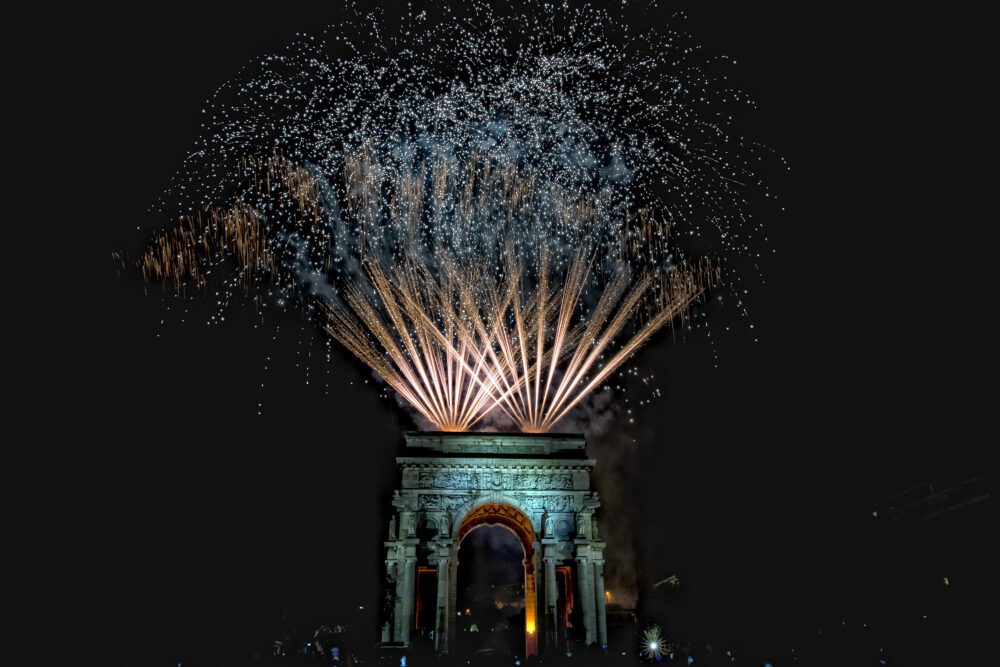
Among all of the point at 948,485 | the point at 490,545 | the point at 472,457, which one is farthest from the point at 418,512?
the point at 948,485

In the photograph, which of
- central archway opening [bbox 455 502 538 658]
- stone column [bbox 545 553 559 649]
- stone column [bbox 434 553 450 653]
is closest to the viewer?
stone column [bbox 434 553 450 653]

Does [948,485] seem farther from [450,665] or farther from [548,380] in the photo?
[450,665]

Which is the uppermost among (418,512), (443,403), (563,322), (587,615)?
(563,322)

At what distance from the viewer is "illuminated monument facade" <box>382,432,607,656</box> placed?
89.1 feet

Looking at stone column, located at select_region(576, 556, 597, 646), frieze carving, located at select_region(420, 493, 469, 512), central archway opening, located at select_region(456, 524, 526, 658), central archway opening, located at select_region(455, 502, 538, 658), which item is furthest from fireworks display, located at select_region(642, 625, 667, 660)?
central archway opening, located at select_region(456, 524, 526, 658)

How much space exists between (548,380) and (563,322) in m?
2.96

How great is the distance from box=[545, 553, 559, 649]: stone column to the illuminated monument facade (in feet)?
0.13

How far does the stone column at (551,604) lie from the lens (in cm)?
2692

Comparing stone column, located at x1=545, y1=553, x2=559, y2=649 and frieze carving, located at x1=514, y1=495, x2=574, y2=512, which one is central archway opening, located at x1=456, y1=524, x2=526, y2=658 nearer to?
frieze carving, located at x1=514, y1=495, x2=574, y2=512

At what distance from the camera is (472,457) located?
29234 millimetres

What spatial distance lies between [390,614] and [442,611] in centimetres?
214

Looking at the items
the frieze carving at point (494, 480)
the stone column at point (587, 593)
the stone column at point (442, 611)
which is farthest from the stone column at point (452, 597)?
the stone column at point (587, 593)

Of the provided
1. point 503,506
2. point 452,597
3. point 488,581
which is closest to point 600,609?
point 452,597

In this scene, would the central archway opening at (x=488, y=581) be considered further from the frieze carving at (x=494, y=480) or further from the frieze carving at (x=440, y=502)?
the frieze carving at (x=440, y=502)
